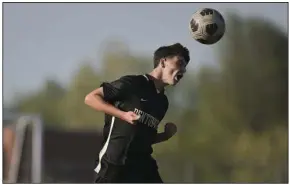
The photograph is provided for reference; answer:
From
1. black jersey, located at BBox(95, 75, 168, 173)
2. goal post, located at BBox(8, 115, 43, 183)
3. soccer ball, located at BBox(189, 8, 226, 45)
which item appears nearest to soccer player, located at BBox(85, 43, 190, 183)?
black jersey, located at BBox(95, 75, 168, 173)

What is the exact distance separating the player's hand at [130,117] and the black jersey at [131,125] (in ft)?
0.07

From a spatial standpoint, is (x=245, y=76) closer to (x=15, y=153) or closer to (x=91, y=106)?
(x=91, y=106)

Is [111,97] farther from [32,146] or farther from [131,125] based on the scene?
[32,146]

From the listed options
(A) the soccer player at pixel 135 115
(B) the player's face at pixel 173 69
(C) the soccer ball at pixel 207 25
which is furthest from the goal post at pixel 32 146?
(C) the soccer ball at pixel 207 25

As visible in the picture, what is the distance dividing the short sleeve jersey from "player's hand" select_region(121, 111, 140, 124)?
1.0 inches

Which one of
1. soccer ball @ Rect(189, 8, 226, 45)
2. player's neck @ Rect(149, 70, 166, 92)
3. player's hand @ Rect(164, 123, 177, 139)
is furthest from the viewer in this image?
player's hand @ Rect(164, 123, 177, 139)

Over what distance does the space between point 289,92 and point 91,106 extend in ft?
4.06

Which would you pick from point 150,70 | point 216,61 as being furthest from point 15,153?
point 216,61

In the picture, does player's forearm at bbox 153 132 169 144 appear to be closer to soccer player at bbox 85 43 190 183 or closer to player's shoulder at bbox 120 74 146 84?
soccer player at bbox 85 43 190 183

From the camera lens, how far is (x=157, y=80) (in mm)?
5898

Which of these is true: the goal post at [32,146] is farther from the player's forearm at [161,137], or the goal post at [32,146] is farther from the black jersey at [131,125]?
the player's forearm at [161,137]

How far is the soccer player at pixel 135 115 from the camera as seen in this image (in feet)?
19.0

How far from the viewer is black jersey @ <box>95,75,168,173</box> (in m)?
5.80

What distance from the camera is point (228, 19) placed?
19.5 ft
